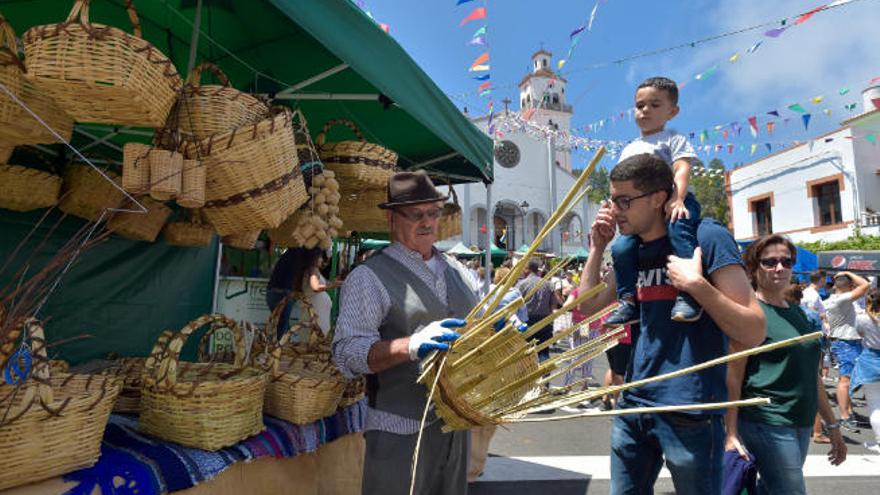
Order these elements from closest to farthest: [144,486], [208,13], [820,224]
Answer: [144,486], [208,13], [820,224]

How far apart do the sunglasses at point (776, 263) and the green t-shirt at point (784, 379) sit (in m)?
0.21

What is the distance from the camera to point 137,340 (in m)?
3.69

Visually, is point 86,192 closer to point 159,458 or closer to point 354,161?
point 354,161

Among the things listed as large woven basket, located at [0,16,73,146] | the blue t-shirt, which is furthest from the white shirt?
large woven basket, located at [0,16,73,146]

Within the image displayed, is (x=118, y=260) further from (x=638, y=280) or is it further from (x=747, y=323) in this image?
(x=747, y=323)

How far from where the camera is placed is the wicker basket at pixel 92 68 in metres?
1.38

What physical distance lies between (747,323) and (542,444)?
358cm

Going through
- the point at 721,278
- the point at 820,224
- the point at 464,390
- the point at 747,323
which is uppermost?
the point at 820,224

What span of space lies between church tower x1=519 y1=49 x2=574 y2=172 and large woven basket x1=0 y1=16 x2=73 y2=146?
109 feet

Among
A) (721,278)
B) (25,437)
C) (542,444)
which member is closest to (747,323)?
(721,278)

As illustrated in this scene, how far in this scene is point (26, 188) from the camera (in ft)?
8.30

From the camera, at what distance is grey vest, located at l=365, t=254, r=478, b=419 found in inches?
71.2

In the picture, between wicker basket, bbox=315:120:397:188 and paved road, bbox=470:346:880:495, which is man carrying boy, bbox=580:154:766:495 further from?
paved road, bbox=470:346:880:495

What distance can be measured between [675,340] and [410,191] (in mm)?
1100
